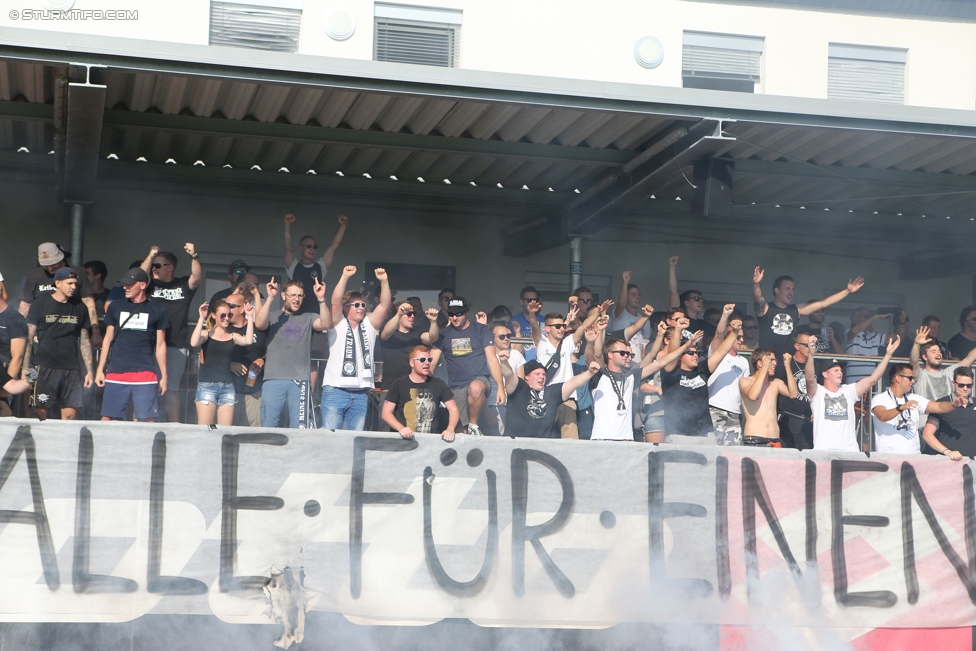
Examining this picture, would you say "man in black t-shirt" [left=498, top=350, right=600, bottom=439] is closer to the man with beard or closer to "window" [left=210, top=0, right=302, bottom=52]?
the man with beard

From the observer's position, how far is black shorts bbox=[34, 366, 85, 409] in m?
8.01

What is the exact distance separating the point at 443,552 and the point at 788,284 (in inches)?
207

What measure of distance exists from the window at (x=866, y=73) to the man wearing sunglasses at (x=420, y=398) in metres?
9.92

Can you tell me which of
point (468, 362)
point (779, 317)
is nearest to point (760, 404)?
point (779, 317)

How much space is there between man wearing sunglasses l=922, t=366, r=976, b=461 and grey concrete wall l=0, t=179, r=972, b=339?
4.44 m

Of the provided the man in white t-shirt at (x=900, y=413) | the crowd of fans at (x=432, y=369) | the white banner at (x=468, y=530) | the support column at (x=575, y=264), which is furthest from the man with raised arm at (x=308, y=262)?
the man in white t-shirt at (x=900, y=413)

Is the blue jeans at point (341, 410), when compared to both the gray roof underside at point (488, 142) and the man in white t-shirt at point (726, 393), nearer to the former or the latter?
the gray roof underside at point (488, 142)

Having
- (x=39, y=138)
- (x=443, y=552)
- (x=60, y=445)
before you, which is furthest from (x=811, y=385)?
(x=39, y=138)

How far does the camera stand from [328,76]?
26.3 feet

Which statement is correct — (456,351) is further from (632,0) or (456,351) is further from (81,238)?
(632,0)

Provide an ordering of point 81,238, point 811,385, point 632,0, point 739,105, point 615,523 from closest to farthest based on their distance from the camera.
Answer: point 615,523 → point 739,105 → point 811,385 → point 81,238 → point 632,0

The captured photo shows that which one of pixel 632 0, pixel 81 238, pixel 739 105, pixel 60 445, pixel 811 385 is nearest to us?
pixel 60 445

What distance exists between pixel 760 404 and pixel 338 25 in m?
8.09

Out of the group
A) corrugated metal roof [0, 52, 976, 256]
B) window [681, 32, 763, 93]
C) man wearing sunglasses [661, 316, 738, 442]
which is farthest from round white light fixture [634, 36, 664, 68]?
man wearing sunglasses [661, 316, 738, 442]
